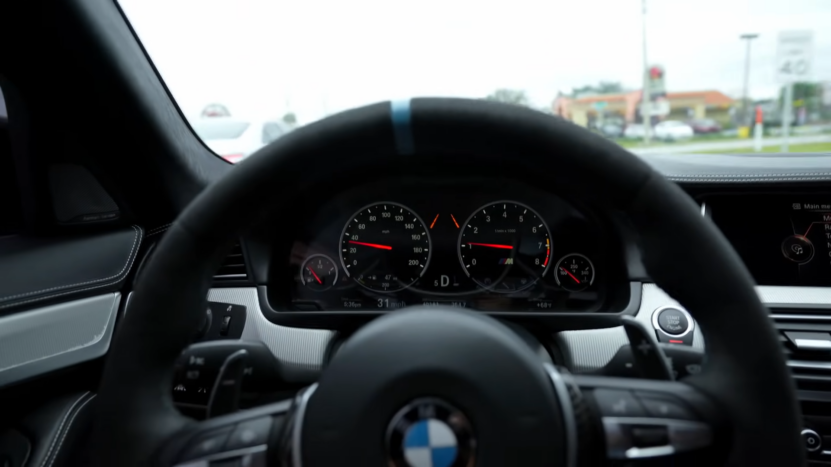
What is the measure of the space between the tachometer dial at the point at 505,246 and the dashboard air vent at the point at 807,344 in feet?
2.51

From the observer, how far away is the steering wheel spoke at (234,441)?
0.92 meters

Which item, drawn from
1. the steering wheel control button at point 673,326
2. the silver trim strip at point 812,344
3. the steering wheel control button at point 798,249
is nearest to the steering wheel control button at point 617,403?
the steering wheel control button at point 673,326

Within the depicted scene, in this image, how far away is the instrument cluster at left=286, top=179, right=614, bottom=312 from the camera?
7.38 feet

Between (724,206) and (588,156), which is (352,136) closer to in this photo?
(588,156)

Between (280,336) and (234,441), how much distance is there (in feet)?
3.78

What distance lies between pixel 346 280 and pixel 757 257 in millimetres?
1405

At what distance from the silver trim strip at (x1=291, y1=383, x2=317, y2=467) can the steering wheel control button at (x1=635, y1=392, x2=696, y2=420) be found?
47 cm

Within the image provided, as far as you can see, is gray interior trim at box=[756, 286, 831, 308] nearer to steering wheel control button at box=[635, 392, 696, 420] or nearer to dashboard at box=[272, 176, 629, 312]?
dashboard at box=[272, 176, 629, 312]

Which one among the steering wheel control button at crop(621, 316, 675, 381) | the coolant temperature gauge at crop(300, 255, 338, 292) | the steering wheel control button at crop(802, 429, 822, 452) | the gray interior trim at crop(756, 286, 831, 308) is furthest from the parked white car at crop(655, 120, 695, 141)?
the steering wheel control button at crop(621, 316, 675, 381)

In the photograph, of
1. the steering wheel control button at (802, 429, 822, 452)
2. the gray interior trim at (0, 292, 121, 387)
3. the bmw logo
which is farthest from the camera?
the steering wheel control button at (802, 429, 822, 452)

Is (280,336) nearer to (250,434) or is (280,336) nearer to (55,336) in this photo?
(55,336)

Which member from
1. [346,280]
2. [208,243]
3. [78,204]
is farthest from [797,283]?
[78,204]

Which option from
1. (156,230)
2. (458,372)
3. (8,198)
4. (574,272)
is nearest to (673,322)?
(574,272)

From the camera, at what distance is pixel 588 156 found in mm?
952
